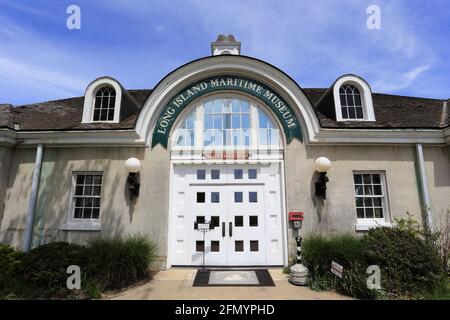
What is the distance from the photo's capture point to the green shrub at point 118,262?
234 inches

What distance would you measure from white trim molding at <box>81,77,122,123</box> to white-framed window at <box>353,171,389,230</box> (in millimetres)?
Answer: 8358

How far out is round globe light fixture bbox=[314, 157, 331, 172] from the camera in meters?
7.39

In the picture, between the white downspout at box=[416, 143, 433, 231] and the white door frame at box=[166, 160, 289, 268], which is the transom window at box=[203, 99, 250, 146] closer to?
the white door frame at box=[166, 160, 289, 268]

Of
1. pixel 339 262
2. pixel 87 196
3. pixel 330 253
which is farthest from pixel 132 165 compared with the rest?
pixel 339 262

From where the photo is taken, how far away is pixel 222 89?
842cm

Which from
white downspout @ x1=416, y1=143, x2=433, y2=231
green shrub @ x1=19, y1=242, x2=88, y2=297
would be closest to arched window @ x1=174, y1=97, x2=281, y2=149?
green shrub @ x1=19, y1=242, x2=88, y2=297

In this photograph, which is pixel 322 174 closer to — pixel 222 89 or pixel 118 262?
pixel 222 89

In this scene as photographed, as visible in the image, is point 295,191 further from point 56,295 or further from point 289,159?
point 56,295

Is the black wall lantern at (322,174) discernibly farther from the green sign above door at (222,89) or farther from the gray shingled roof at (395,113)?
the gray shingled roof at (395,113)

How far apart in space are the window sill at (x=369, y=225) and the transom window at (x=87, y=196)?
8100 mm

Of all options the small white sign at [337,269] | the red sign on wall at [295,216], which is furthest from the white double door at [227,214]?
the small white sign at [337,269]

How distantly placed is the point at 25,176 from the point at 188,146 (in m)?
5.45

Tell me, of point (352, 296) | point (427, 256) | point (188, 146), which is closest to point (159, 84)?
point (188, 146)

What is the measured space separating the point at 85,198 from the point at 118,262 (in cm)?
302
